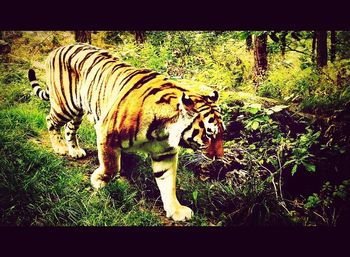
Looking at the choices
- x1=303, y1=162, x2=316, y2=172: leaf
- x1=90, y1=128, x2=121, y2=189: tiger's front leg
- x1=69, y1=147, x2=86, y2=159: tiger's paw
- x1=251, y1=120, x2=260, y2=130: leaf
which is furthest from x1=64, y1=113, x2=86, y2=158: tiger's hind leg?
x1=303, y1=162, x2=316, y2=172: leaf

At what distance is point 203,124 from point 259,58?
0.90 m

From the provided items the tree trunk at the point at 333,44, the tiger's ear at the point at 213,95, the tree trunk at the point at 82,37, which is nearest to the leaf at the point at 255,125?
the tiger's ear at the point at 213,95

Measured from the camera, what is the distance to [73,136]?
3168 millimetres

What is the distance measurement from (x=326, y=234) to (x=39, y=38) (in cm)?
285

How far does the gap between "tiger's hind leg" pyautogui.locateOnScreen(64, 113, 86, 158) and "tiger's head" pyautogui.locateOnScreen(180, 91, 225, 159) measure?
34.5 inches

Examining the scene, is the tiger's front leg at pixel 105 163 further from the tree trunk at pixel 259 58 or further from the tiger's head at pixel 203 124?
the tree trunk at pixel 259 58

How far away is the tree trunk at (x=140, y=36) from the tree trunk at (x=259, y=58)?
97 centimetres

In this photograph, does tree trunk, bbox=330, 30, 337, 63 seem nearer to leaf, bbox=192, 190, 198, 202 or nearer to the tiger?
the tiger

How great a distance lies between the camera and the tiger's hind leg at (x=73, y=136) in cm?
311

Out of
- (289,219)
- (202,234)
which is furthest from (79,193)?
(289,219)

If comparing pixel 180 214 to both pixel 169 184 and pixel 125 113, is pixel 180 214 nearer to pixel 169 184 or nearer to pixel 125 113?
pixel 169 184

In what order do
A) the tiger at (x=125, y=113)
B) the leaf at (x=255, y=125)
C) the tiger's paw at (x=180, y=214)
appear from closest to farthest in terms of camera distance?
the tiger at (x=125, y=113), the tiger's paw at (x=180, y=214), the leaf at (x=255, y=125)

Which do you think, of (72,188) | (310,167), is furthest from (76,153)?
(310,167)

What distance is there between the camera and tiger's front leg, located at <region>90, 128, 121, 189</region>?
2.86m
